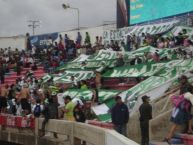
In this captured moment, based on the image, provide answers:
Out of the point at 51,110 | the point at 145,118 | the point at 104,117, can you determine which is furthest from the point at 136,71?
the point at 145,118

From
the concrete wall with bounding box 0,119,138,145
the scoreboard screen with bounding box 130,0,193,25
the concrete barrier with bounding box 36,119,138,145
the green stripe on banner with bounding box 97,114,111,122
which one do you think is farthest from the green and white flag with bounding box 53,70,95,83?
the concrete barrier with bounding box 36,119,138,145

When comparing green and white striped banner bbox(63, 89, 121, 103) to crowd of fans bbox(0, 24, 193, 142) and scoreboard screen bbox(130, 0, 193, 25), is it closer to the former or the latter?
crowd of fans bbox(0, 24, 193, 142)

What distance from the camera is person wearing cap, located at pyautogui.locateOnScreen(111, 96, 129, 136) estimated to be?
16.2 meters

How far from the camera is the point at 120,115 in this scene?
16.2m

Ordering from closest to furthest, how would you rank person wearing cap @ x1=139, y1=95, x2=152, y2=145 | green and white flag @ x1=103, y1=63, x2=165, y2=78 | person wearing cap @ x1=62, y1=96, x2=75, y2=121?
person wearing cap @ x1=139, y1=95, x2=152, y2=145
person wearing cap @ x1=62, y1=96, x2=75, y2=121
green and white flag @ x1=103, y1=63, x2=165, y2=78

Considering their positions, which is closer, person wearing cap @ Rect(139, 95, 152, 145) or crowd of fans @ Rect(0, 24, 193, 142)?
person wearing cap @ Rect(139, 95, 152, 145)

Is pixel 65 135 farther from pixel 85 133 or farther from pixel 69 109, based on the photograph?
pixel 85 133

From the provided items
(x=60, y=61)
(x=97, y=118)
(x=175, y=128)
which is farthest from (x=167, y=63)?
(x=60, y=61)

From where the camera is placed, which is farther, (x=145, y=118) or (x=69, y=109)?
(x=69, y=109)

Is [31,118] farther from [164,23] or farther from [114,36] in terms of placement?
[114,36]

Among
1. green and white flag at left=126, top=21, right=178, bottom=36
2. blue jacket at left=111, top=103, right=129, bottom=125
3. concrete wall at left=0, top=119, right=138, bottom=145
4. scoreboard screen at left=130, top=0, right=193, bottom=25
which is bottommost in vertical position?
concrete wall at left=0, top=119, right=138, bottom=145

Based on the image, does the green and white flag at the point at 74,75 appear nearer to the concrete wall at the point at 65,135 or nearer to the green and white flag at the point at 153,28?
the green and white flag at the point at 153,28

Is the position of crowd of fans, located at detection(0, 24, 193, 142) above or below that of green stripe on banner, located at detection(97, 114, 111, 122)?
above

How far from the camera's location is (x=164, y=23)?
3241 centimetres
